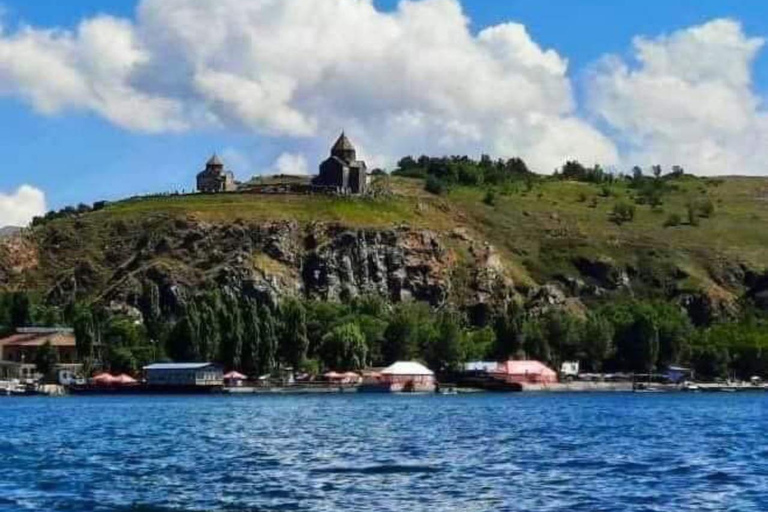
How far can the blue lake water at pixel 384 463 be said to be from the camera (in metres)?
51.7

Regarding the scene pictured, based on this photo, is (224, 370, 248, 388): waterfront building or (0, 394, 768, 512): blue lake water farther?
(224, 370, 248, 388): waterfront building

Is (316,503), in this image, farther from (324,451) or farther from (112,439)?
(112,439)

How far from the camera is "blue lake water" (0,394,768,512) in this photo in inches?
2035

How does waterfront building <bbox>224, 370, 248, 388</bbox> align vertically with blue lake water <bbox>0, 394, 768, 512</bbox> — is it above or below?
above

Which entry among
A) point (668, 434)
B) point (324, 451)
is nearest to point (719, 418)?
point (668, 434)

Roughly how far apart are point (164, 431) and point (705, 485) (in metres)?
47.6

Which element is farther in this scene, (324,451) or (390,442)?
(390,442)

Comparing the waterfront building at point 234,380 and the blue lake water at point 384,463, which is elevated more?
the waterfront building at point 234,380

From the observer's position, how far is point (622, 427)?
335 ft

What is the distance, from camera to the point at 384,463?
65312mm

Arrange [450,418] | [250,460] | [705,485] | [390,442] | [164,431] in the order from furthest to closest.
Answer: [450,418], [164,431], [390,442], [250,460], [705,485]

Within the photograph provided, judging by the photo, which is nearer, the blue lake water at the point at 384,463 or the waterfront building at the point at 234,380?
the blue lake water at the point at 384,463

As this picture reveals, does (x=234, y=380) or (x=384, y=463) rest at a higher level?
(x=234, y=380)

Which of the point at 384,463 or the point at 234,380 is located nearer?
the point at 384,463
